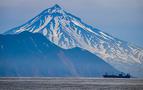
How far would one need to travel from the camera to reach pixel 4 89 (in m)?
161

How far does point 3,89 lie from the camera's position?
161m

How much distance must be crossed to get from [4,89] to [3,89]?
0.36 m
